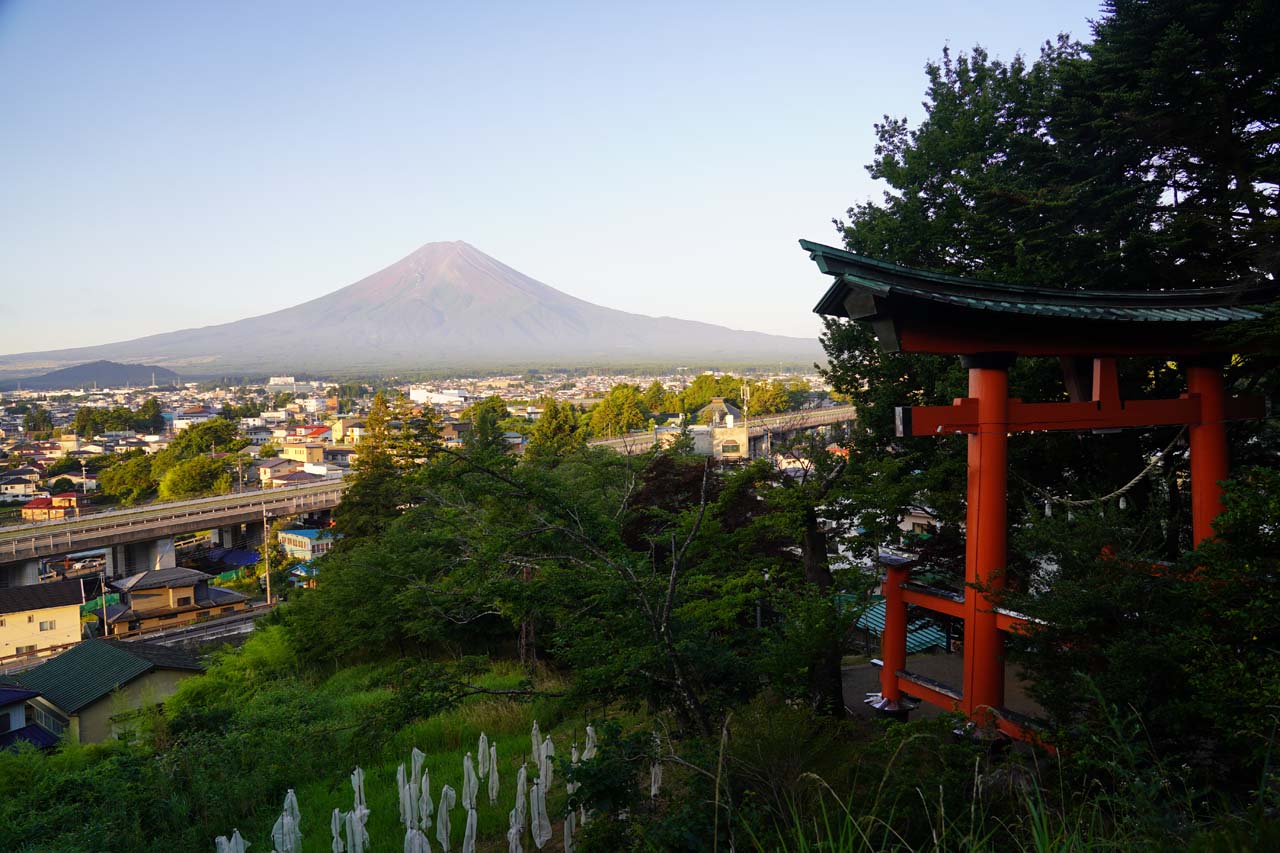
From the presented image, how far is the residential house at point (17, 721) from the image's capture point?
13055mm

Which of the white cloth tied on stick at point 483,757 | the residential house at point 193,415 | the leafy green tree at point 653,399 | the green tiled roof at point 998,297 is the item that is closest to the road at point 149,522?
the white cloth tied on stick at point 483,757

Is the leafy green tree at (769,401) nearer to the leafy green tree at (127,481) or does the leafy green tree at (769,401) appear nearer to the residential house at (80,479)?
the leafy green tree at (127,481)

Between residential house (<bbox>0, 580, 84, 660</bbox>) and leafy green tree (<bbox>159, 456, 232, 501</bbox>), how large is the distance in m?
19.7

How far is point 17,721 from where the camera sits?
13.4 m

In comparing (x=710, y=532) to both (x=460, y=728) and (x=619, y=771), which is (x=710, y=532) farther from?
(x=619, y=771)

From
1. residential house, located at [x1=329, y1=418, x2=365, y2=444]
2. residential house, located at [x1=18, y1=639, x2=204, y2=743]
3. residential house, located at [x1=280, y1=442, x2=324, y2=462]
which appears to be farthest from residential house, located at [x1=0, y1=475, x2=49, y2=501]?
residential house, located at [x1=18, y1=639, x2=204, y2=743]

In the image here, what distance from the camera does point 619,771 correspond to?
3.57m

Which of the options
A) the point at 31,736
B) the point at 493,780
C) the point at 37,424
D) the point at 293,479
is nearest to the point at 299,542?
the point at 293,479

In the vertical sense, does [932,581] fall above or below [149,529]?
above

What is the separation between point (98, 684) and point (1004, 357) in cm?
1690

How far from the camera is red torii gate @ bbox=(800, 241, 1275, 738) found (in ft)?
15.4

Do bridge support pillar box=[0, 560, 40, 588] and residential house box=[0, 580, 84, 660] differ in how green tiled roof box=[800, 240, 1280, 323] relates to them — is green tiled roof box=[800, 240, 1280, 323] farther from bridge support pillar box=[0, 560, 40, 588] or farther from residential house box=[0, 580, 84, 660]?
bridge support pillar box=[0, 560, 40, 588]

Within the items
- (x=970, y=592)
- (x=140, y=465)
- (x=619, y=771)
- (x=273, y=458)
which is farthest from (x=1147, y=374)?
(x=273, y=458)

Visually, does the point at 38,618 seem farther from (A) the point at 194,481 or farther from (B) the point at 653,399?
(B) the point at 653,399
